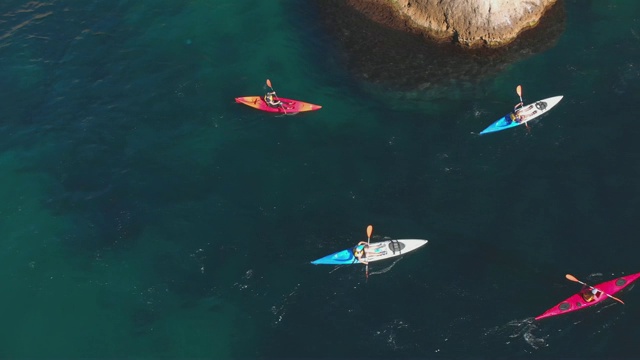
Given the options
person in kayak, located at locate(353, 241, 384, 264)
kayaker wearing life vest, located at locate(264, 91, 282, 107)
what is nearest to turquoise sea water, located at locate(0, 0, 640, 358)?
person in kayak, located at locate(353, 241, 384, 264)

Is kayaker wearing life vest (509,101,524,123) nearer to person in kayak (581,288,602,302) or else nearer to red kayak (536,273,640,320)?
red kayak (536,273,640,320)

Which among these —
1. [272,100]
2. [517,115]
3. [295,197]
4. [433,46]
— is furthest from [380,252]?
[433,46]

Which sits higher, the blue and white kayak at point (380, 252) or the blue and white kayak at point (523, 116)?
the blue and white kayak at point (523, 116)

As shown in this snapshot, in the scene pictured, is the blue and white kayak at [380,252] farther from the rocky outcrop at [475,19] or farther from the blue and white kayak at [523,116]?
the rocky outcrop at [475,19]

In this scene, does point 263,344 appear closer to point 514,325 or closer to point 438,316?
point 438,316

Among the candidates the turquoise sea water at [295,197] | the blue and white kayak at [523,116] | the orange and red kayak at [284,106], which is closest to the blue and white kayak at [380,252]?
the turquoise sea water at [295,197]

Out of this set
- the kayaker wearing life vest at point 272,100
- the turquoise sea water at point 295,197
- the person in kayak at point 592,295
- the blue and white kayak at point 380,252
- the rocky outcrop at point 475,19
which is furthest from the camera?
the rocky outcrop at point 475,19
